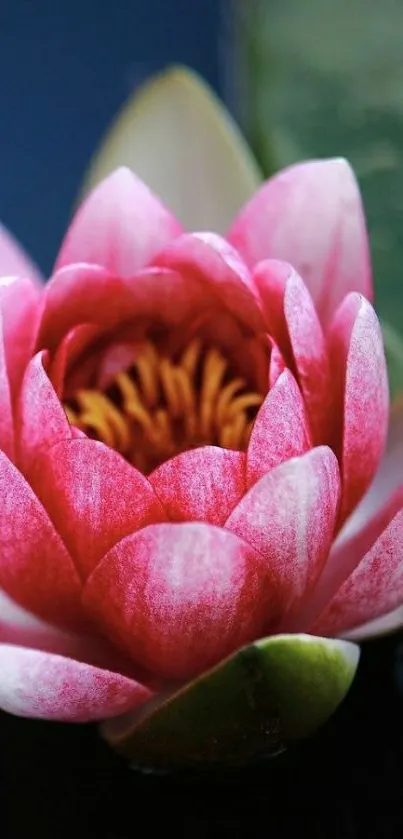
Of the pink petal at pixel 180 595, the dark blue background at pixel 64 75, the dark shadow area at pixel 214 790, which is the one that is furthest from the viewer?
the dark blue background at pixel 64 75

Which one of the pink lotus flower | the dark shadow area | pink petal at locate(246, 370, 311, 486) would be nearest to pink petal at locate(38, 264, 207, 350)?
the pink lotus flower

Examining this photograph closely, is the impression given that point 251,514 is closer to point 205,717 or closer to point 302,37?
point 205,717

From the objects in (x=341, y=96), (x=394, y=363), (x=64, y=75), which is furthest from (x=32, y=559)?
(x=64, y=75)

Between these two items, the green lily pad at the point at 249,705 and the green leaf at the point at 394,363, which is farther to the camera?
the green leaf at the point at 394,363

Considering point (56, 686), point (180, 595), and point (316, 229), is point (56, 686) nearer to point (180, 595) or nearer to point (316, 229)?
point (180, 595)

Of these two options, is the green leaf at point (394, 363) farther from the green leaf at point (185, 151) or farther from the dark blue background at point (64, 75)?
the dark blue background at point (64, 75)

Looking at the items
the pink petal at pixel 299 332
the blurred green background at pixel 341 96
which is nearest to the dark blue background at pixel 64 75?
the blurred green background at pixel 341 96
